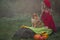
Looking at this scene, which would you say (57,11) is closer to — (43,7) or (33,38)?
(43,7)

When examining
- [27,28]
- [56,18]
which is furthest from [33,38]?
[56,18]

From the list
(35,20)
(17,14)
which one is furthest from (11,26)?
(35,20)

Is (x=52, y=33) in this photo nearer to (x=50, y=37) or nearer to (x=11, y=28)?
(x=50, y=37)

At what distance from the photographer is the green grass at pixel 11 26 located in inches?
169

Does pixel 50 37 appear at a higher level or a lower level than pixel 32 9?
lower

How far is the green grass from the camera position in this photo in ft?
14.1

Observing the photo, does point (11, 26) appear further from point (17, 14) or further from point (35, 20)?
point (35, 20)

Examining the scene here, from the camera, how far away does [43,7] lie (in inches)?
171

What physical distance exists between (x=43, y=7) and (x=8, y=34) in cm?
63

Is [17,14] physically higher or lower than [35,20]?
higher

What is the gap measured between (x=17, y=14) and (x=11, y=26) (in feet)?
0.63

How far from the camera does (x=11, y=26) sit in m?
4.31

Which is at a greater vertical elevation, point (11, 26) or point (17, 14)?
point (17, 14)

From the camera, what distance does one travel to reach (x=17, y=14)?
434 centimetres
